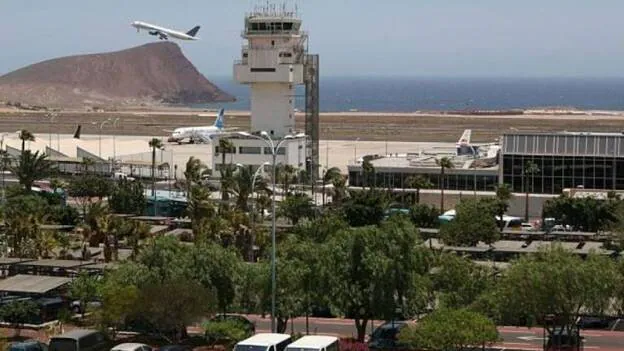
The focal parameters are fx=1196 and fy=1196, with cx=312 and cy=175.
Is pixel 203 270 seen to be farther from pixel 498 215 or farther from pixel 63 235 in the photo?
pixel 498 215

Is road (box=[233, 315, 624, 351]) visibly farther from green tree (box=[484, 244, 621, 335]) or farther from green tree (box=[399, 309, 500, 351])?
green tree (box=[399, 309, 500, 351])

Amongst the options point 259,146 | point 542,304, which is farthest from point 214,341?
point 259,146

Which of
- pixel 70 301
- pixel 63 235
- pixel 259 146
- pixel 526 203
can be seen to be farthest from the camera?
pixel 259 146

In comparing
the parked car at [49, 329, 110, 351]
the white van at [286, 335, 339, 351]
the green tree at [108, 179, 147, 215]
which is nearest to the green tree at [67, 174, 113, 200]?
the green tree at [108, 179, 147, 215]

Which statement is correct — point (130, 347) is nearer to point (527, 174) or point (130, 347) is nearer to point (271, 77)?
point (527, 174)

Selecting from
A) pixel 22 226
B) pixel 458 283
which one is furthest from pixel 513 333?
pixel 22 226

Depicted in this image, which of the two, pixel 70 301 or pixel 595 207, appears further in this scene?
pixel 595 207
